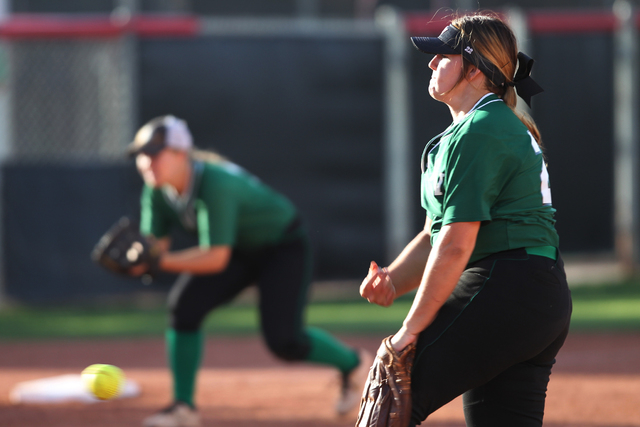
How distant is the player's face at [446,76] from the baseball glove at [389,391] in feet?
2.57

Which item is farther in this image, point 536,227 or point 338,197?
point 338,197

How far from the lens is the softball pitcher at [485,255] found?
2.47 metres

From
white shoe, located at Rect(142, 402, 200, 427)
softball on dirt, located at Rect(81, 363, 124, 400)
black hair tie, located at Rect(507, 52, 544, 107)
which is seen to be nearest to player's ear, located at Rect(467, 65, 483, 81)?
black hair tie, located at Rect(507, 52, 544, 107)

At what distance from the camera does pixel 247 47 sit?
10.6 meters

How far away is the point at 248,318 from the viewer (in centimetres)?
948

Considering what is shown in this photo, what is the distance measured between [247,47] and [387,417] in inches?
337

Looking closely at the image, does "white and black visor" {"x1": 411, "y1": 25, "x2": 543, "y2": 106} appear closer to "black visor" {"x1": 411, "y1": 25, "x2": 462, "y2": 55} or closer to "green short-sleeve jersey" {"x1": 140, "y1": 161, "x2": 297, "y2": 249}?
"black visor" {"x1": 411, "y1": 25, "x2": 462, "y2": 55}

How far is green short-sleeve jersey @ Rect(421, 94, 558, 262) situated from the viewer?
2455 millimetres

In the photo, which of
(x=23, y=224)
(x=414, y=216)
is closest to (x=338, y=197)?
(x=414, y=216)

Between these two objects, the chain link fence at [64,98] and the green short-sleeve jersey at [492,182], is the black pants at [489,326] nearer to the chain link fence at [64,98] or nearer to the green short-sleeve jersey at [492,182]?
the green short-sleeve jersey at [492,182]

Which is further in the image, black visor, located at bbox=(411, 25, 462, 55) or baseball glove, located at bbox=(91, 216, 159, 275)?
baseball glove, located at bbox=(91, 216, 159, 275)

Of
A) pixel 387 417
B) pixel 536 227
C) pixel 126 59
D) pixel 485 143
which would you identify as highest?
pixel 126 59

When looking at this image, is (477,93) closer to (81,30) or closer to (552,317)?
(552,317)

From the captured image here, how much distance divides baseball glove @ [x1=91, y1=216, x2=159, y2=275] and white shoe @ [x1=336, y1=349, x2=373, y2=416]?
1.38 metres
